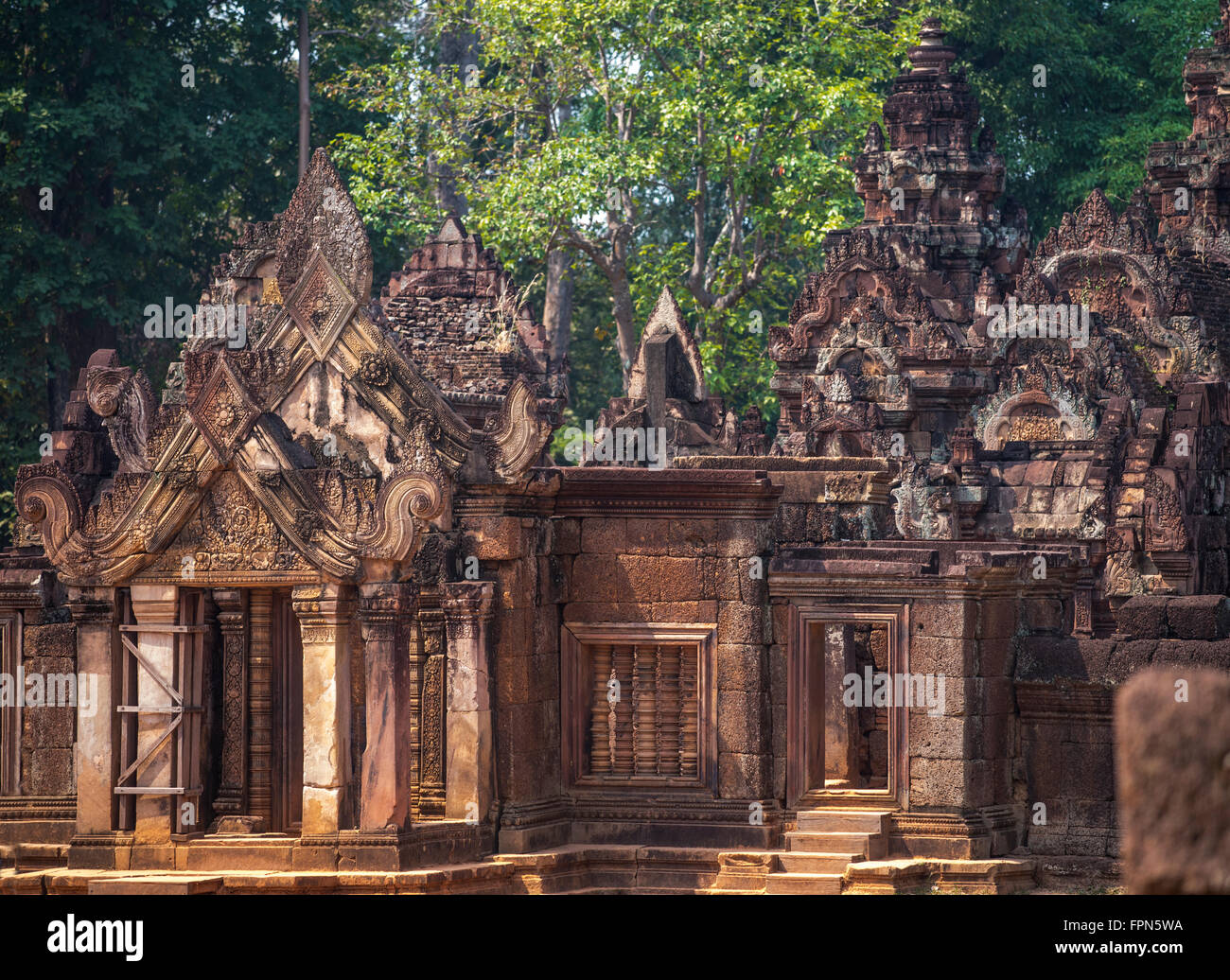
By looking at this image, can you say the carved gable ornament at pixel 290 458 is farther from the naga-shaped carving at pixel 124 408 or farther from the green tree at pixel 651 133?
the green tree at pixel 651 133

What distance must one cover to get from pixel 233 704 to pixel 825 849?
4.00 meters

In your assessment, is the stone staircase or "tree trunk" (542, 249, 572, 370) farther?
"tree trunk" (542, 249, 572, 370)

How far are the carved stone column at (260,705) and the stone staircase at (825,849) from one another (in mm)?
3381

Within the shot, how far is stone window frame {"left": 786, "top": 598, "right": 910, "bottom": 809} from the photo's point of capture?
1401cm

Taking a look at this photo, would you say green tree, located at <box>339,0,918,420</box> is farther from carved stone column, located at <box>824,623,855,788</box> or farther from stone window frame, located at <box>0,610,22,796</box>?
stone window frame, located at <box>0,610,22,796</box>

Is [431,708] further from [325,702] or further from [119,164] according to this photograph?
[119,164]

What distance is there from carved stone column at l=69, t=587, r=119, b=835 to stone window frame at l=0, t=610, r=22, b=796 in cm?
165

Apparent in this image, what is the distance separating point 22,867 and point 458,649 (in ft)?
11.4

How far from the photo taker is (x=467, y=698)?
13883 millimetres

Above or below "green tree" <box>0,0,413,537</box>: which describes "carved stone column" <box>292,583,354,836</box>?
below

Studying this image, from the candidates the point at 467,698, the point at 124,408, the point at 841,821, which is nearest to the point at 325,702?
the point at 467,698

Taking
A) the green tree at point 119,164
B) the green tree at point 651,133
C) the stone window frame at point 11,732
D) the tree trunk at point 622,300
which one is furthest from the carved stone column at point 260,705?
the tree trunk at point 622,300

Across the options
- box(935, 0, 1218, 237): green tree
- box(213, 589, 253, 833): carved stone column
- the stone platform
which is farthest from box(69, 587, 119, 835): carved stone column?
box(935, 0, 1218, 237): green tree

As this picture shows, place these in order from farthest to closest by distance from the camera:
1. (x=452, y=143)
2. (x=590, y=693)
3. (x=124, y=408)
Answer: (x=452, y=143)
(x=124, y=408)
(x=590, y=693)
